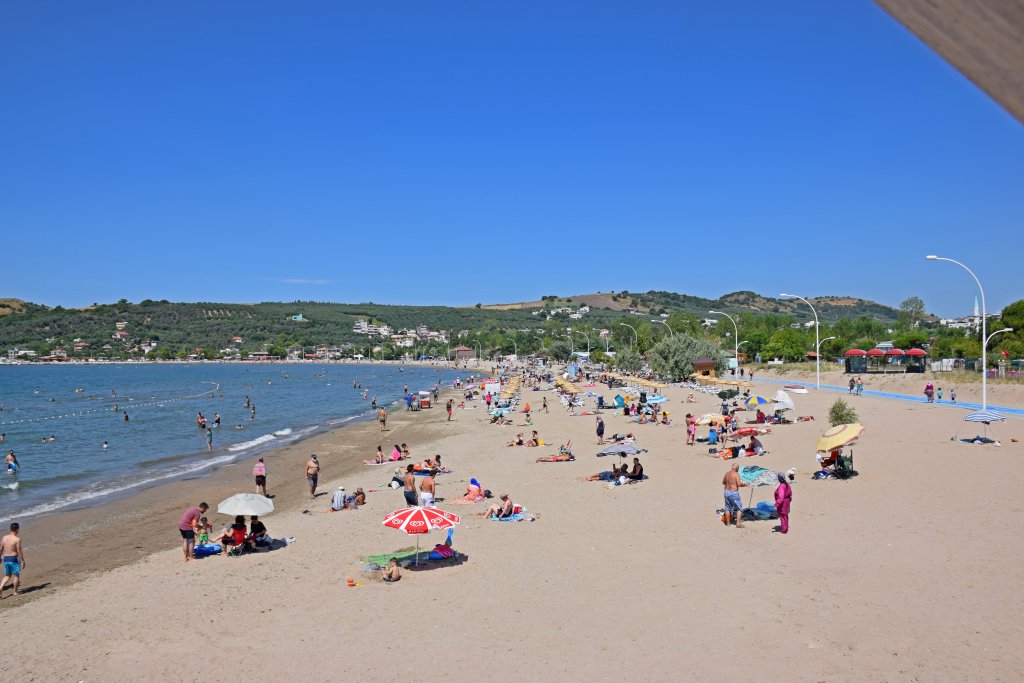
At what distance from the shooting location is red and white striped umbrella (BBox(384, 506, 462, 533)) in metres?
12.1

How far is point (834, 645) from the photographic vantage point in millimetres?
8414

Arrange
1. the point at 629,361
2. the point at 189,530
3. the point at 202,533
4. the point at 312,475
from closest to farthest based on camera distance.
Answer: the point at 189,530 → the point at 202,533 → the point at 312,475 → the point at 629,361

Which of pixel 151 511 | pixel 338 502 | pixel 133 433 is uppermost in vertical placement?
pixel 338 502

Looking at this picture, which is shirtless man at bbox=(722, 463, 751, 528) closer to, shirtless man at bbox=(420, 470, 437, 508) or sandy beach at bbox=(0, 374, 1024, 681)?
sandy beach at bbox=(0, 374, 1024, 681)

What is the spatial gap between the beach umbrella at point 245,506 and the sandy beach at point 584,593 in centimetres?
89

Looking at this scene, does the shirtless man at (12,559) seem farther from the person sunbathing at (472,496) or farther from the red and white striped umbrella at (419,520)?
the person sunbathing at (472,496)

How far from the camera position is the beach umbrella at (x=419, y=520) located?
12.1 m

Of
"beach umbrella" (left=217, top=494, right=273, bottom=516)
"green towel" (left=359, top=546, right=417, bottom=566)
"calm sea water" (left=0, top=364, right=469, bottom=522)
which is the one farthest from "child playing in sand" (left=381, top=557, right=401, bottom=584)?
"calm sea water" (left=0, top=364, right=469, bottom=522)

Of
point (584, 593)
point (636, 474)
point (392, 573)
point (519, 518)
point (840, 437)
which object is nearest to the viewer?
point (584, 593)

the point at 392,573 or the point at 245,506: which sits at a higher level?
the point at 245,506

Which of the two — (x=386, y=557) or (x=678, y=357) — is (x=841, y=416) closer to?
(x=386, y=557)

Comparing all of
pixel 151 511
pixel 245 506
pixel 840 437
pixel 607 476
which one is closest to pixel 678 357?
pixel 607 476

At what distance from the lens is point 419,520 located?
39.9ft

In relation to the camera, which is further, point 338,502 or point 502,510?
point 338,502
